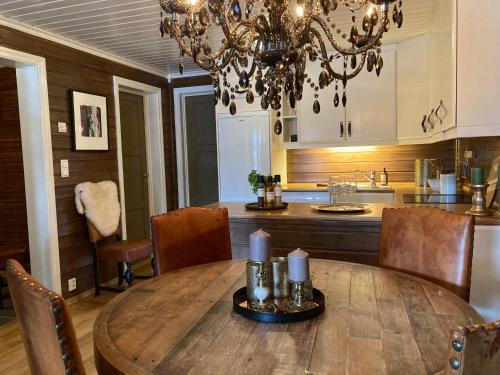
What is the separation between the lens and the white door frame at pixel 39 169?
123 inches

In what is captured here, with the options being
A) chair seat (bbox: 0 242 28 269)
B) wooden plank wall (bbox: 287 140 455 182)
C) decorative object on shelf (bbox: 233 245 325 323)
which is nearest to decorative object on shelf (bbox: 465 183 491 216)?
decorative object on shelf (bbox: 233 245 325 323)

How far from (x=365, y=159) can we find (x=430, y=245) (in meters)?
2.86

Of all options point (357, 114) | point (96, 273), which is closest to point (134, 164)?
point (96, 273)

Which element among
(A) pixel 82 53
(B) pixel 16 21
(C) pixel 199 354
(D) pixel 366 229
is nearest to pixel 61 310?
(C) pixel 199 354

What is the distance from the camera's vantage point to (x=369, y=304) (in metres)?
1.30

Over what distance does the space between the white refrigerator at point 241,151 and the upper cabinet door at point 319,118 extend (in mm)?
449

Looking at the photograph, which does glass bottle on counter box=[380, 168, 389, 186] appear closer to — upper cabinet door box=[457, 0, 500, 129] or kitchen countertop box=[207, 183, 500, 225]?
kitchen countertop box=[207, 183, 500, 225]

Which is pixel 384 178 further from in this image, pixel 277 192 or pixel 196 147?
pixel 196 147

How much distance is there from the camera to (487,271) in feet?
6.71

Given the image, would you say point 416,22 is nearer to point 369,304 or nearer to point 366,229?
point 366,229

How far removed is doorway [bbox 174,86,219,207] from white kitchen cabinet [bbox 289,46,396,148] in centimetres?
124

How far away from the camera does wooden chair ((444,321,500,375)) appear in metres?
0.60

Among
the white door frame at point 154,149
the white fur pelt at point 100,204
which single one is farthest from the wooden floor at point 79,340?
the white door frame at point 154,149

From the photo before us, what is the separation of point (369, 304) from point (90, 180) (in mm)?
3039
